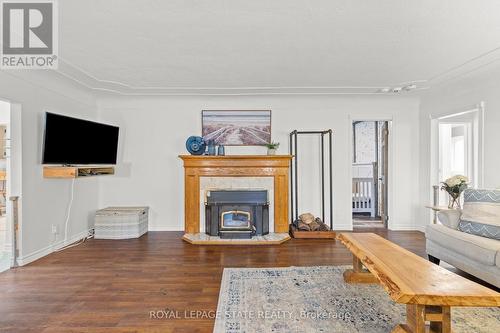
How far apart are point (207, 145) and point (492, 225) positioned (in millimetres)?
3746

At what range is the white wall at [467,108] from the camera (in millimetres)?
3396

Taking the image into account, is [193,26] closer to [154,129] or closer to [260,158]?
[260,158]

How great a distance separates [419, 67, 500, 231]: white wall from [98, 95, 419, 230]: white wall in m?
0.18

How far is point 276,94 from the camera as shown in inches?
177

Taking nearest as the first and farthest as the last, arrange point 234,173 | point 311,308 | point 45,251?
point 311,308
point 45,251
point 234,173

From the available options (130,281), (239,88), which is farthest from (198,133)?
(130,281)

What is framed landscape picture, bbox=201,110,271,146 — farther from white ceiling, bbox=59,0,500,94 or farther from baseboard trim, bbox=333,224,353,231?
baseboard trim, bbox=333,224,353,231

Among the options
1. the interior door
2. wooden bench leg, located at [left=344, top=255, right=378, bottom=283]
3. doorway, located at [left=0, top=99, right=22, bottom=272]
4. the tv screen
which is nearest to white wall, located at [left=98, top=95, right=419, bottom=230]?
the interior door

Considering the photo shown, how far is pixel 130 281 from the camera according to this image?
2787 mm

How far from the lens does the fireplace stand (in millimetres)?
4328

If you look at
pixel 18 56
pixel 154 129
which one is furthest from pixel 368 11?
pixel 154 129

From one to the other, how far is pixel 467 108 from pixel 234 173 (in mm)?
3484

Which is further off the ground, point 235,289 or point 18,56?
point 18,56

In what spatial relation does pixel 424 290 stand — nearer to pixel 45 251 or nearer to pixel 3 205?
pixel 45 251
